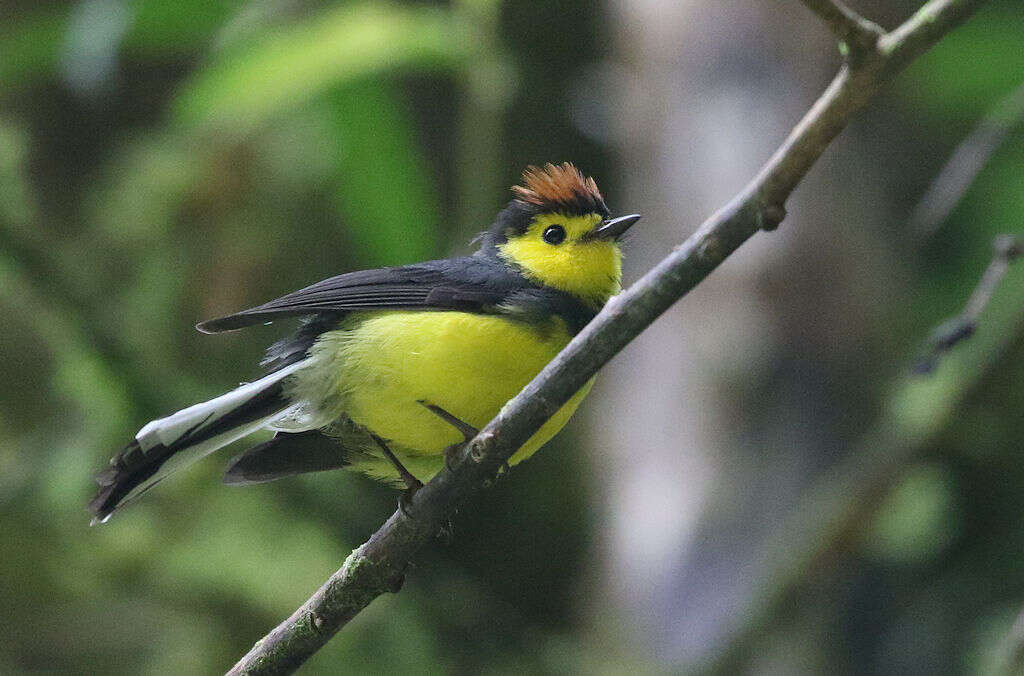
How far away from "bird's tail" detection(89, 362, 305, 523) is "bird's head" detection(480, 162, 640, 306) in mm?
644

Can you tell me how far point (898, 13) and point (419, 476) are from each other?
2.91m

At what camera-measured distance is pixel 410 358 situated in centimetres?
221

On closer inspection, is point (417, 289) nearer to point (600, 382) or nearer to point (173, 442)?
point (173, 442)

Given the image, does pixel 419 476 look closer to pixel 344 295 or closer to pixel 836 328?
pixel 344 295

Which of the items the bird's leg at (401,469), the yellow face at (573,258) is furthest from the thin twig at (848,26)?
the bird's leg at (401,469)

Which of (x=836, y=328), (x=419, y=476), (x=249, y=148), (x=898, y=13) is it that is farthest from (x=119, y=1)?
(x=898, y=13)

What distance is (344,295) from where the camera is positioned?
2227mm

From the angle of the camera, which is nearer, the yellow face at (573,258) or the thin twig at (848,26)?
the thin twig at (848,26)

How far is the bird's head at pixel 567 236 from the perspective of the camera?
2.40 m

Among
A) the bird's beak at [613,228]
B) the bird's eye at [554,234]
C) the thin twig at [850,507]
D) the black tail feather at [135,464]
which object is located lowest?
the thin twig at [850,507]

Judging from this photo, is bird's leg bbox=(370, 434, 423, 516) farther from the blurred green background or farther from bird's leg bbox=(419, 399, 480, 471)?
the blurred green background

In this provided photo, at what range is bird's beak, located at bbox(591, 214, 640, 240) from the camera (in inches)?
93.0

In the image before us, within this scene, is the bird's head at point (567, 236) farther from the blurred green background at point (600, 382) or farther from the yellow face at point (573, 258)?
the blurred green background at point (600, 382)

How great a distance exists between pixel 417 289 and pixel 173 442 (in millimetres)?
590
